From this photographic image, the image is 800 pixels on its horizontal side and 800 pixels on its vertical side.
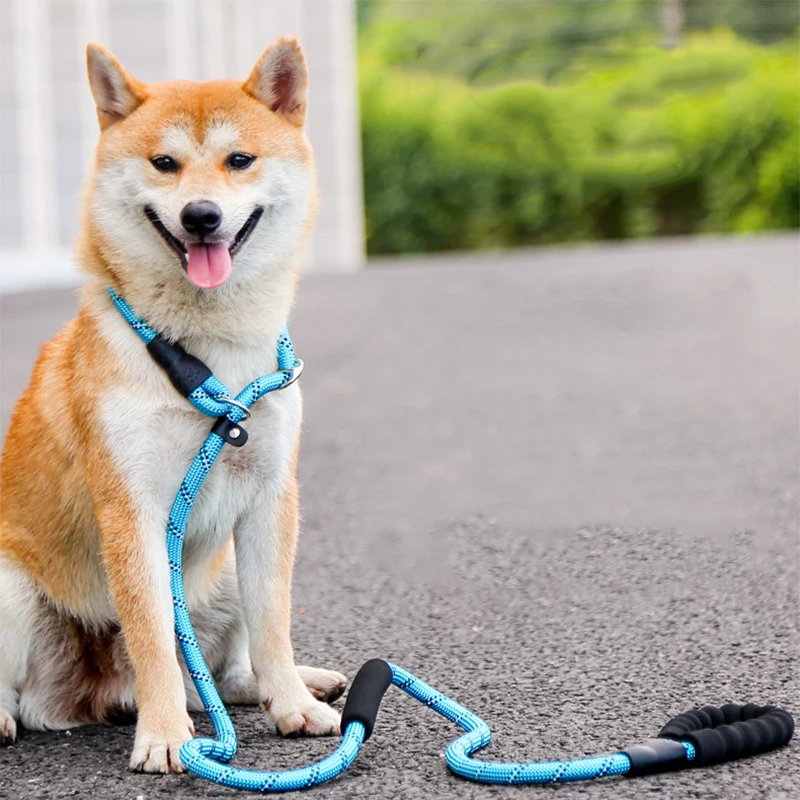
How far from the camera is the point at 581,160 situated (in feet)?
88.5

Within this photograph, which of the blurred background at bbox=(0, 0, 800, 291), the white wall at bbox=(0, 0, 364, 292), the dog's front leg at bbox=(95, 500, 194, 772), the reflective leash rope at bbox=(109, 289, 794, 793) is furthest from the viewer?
the blurred background at bbox=(0, 0, 800, 291)

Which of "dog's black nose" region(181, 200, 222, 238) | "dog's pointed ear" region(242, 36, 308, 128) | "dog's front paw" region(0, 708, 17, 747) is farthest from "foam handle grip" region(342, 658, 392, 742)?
"dog's pointed ear" region(242, 36, 308, 128)

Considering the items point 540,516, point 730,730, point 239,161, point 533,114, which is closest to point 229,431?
point 239,161

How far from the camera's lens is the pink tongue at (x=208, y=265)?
9.43ft

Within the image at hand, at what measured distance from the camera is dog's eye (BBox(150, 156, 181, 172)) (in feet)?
9.63

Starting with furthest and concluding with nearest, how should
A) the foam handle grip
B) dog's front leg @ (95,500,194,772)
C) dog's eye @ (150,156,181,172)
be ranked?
dog's eye @ (150,156,181,172) → dog's front leg @ (95,500,194,772) → the foam handle grip

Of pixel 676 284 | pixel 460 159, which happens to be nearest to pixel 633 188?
pixel 460 159

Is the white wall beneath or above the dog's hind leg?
above

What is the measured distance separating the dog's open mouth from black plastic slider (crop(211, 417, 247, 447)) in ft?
1.12

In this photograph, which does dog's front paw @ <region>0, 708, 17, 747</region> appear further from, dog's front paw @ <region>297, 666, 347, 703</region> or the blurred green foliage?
the blurred green foliage

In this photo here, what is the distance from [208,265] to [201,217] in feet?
0.46

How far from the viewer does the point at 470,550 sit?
508 cm

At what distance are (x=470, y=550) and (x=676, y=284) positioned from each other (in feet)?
20.6

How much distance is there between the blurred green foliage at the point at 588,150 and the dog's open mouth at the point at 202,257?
23.8 m
